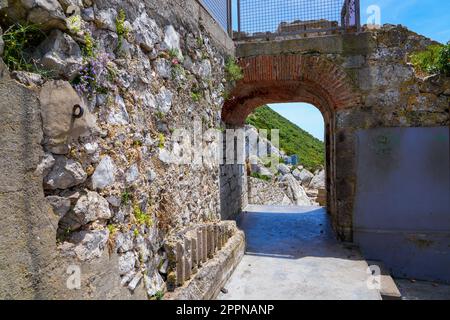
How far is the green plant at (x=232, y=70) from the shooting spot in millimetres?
5863

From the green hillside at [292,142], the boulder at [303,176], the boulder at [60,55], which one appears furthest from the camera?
the green hillside at [292,142]

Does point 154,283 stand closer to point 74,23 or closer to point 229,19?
point 74,23

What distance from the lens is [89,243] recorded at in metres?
2.17

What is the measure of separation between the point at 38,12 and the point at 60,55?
9.7 inches

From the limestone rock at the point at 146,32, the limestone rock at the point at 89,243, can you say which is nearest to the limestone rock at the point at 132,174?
the limestone rock at the point at 89,243

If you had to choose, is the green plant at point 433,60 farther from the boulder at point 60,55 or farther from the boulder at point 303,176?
the boulder at point 303,176

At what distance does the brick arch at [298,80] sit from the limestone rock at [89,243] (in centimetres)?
442

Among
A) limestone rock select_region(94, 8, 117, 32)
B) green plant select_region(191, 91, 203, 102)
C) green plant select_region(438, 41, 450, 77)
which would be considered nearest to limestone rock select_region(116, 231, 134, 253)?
Answer: limestone rock select_region(94, 8, 117, 32)

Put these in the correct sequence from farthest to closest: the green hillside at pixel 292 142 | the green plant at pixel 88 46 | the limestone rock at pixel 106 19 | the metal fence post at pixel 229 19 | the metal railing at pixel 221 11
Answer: the green hillside at pixel 292 142 < the metal fence post at pixel 229 19 < the metal railing at pixel 221 11 < the limestone rock at pixel 106 19 < the green plant at pixel 88 46

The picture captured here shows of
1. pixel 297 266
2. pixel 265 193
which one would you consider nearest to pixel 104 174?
pixel 297 266

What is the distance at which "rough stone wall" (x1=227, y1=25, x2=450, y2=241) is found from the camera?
5.67 meters

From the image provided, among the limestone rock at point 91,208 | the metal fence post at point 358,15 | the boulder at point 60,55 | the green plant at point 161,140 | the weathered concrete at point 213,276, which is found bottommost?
the weathered concrete at point 213,276

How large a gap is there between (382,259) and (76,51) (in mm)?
5713

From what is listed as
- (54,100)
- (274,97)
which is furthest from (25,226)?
(274,97)
